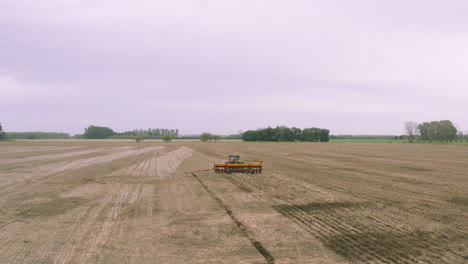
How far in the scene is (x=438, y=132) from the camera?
11000 centimetres

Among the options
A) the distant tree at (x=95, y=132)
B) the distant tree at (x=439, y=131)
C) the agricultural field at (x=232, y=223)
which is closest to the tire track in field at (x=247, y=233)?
the agricultural field at (x=232, y=223)

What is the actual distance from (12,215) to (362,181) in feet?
54.8

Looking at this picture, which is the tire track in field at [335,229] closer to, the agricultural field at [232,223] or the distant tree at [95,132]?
the agricultural field at [232,223]

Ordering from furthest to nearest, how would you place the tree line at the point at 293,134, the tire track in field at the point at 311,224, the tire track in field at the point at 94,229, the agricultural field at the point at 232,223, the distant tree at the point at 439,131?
1. the tree line at the point at 293,134
2. the distant tree at the point at 439,131
3. the tire track in field at the point at 311,224
4. the agricultural field at the point at 232,223
5. the tire track in field at the point at 94,229

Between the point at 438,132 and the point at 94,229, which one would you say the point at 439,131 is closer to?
the point at 438,132

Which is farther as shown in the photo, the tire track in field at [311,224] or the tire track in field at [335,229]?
the tire track in field at [311,224]

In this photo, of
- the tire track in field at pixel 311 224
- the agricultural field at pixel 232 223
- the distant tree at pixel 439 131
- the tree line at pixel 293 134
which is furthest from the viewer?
the tree line at pixel 293 134

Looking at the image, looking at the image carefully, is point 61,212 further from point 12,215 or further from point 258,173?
point 258,173

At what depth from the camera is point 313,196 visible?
12.9 m

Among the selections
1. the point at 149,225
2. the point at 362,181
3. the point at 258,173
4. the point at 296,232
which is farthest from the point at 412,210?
the point at 258,173

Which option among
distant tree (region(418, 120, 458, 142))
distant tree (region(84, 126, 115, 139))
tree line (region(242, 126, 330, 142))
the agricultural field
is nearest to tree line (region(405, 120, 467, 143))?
distant tree (region(418, 120, 458, 142))

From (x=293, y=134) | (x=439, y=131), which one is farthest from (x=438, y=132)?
(x=293, y=134)

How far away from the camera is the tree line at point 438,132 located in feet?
355

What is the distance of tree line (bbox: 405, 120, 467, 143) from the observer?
355ft
